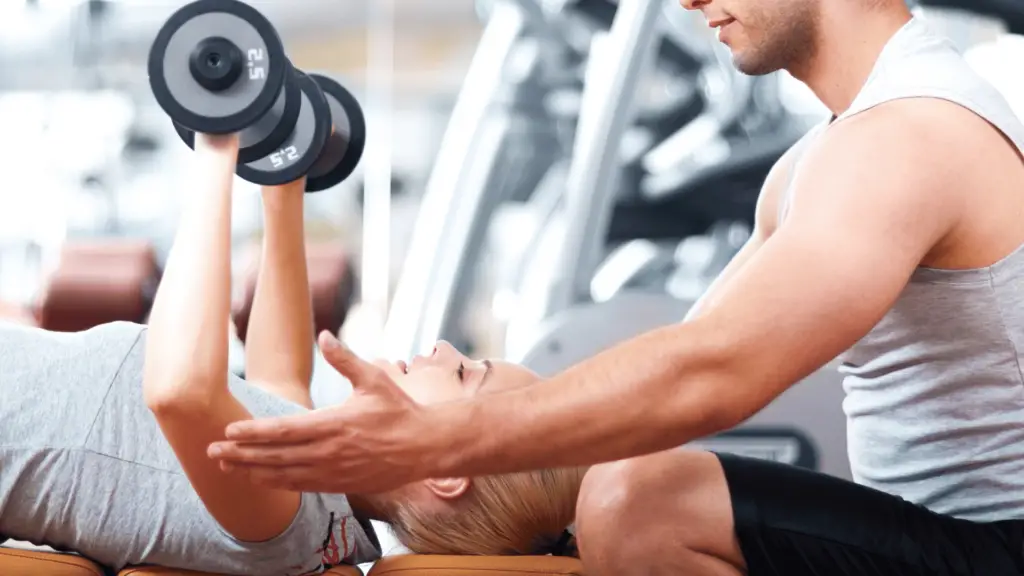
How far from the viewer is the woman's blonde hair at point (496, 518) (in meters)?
1.30

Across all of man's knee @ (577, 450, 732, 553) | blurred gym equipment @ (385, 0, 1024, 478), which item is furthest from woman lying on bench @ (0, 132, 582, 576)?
blurred gym equipment @ (385, 0, 1024, 478)

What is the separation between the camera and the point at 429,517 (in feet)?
4.33

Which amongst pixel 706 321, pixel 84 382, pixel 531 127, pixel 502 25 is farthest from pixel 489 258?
pixel 706 321

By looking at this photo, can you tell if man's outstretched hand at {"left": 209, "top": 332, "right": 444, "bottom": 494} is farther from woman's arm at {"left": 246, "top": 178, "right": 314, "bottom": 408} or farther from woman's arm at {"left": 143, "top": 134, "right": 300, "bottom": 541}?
woman's arm at {"left": 246, "top": 178, "right": 314, "bottom": 408}

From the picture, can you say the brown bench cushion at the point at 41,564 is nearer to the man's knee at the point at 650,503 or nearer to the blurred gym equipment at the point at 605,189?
the man's knee at the point at 650,503

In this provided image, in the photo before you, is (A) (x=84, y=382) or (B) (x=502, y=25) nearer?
(A) (x=84, y=382)

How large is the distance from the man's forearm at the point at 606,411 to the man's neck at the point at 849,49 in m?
0.50

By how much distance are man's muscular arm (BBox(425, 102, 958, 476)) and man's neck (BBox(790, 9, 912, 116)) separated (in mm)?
260

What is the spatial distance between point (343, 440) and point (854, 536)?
60cm

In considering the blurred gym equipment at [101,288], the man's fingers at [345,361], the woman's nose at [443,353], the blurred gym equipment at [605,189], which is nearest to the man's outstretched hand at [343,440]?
the man's fingers at [345,361]

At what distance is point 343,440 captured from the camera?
84 cm

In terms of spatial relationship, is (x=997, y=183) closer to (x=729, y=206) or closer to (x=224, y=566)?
(x=224, y=566)

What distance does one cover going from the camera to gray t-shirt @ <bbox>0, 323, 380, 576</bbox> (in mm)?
1162

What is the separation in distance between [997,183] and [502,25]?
2055 millimetres
